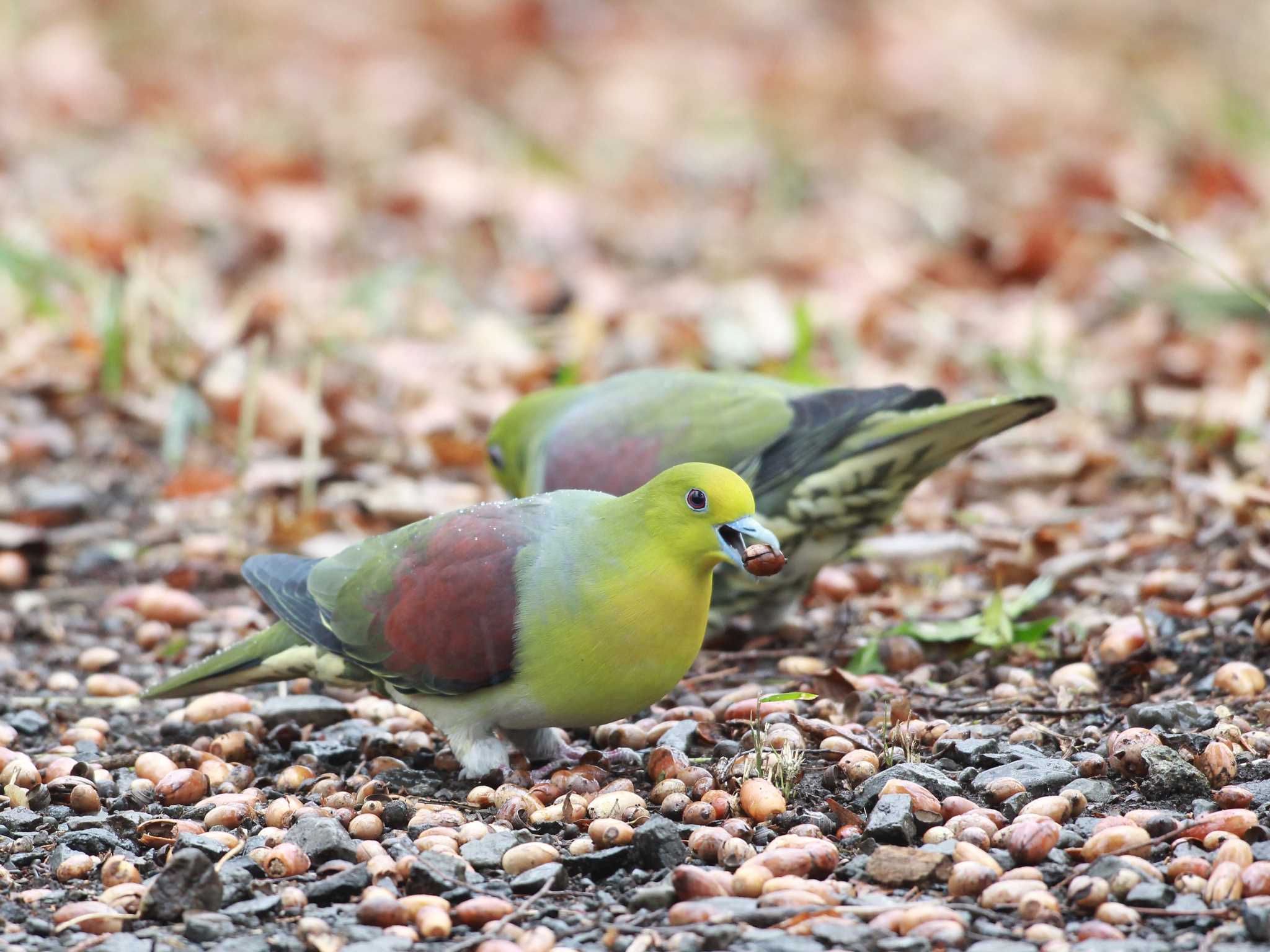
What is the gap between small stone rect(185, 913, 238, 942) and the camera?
2588 millimetres

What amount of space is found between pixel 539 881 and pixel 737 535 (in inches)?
32.1

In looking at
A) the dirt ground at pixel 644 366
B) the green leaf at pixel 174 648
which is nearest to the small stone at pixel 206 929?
the dirt ground at pixel 644 366

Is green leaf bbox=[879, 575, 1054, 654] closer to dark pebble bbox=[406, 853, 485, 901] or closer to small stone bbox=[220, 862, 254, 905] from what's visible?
dark pebble bbox=[406, 853, 485, 901]

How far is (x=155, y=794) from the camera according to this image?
10.9ft

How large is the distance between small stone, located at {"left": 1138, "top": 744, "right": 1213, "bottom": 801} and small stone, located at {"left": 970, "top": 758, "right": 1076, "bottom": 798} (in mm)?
155

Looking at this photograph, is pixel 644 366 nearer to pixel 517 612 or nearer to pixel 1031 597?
pixel 1031 597

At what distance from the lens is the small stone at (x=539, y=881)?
9.04ft

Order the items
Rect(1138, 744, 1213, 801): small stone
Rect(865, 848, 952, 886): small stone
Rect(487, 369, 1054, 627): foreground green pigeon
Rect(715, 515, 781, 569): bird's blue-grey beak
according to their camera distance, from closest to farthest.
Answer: Rect(865, 848, 952, 886): small stone, Rect(1138, 744, 1213, 801): small stone, Rect(715, 515, 781, 569): bird's blue-grey beak, Rect(487, 369, 1054, 627): foreground green pigeon

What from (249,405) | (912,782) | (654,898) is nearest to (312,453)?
(249,405)

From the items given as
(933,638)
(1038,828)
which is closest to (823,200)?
(933,638)

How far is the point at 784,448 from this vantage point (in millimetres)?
4320

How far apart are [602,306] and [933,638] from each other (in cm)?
367

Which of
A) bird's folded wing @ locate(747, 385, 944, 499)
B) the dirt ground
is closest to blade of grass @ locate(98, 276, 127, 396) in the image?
the dirt ground

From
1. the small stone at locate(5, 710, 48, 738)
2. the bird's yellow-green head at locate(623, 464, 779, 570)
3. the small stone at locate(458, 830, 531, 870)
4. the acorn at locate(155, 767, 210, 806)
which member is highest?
the bird's yellow-green head at locate(623, 464, 779, 570)
